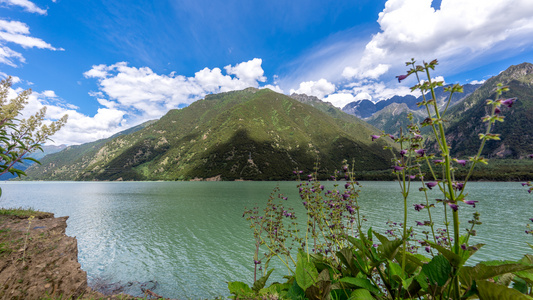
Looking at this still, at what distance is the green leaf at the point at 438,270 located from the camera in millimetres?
2500

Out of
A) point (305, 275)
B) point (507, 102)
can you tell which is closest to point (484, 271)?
point (507, 102)

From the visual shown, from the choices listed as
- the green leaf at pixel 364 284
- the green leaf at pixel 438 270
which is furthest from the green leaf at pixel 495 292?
the green leaf at pixel 364 284

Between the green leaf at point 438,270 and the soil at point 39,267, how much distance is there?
8407mm

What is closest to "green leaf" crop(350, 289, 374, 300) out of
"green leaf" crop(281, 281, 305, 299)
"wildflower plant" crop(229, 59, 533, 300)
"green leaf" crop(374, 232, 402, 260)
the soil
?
"wildflower plant" crop(229, 59, 533, 300)

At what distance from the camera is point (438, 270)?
101 inches

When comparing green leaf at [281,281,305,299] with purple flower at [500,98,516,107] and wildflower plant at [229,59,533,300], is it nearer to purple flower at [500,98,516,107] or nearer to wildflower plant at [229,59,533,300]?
wildflower plant at [229,59,533,300]

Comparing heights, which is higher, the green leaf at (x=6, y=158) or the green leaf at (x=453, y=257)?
the green leaf at (x=6, y=158)

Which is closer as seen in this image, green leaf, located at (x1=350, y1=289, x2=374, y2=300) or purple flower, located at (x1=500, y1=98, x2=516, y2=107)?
purple flower, located at (x1=500, y1=98, x2=516, y2=107)

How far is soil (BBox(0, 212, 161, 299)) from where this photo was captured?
6.21m

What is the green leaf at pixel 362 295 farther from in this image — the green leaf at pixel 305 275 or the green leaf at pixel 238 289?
the green leaf at pixel 238 289

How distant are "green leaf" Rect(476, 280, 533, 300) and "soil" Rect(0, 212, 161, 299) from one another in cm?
881

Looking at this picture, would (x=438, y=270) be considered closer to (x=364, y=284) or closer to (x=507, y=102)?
(x=364, y=284)

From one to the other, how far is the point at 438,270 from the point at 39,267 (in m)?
10.8

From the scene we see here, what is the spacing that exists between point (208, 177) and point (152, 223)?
175391 mm
